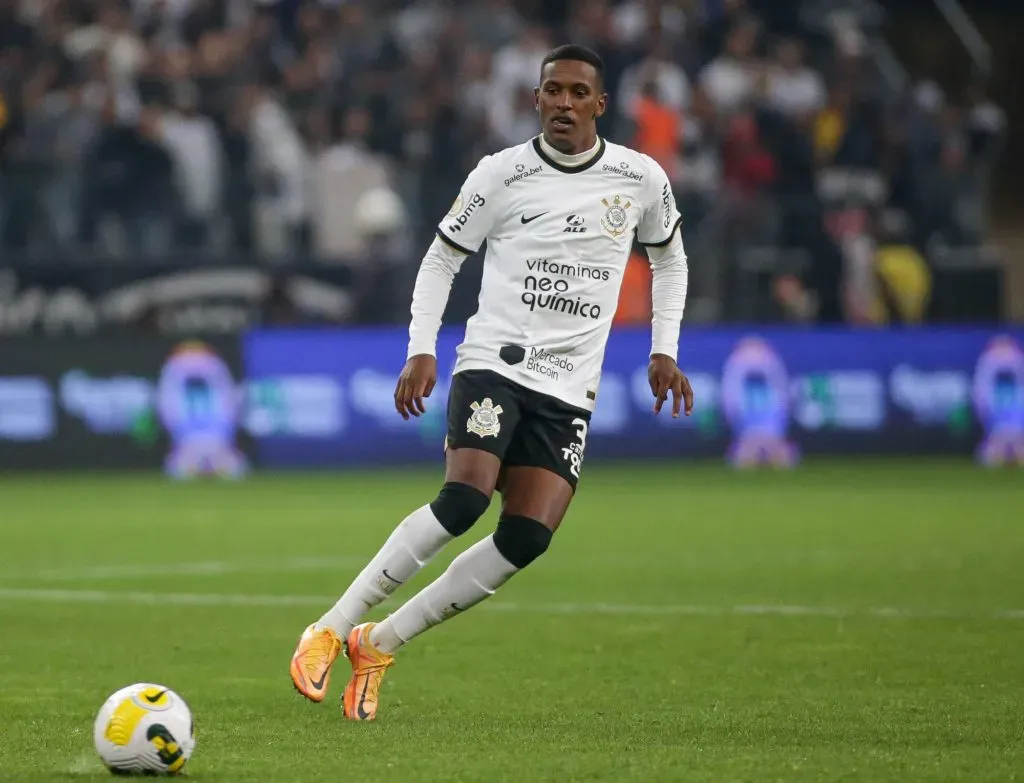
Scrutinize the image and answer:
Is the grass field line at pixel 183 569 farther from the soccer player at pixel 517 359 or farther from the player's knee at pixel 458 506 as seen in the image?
the player's knee at pixel 458 506

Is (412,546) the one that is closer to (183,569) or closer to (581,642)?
(581,642)

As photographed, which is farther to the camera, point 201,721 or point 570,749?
point 201,721

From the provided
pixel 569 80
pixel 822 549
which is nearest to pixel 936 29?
pixel 822 549

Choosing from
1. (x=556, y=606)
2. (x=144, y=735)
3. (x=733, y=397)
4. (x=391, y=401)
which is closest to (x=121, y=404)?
(x=391, y=401)

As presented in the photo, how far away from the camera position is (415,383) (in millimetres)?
6844

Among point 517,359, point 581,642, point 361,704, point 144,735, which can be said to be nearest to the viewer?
point 144,735

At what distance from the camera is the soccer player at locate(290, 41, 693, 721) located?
690 centimetres

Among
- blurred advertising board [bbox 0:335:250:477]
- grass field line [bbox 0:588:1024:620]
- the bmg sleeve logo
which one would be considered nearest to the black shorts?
grass field line [bbox 0:588:1024:620]

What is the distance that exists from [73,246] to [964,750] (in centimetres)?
1534

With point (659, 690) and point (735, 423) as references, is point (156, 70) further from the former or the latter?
point (659, 690)

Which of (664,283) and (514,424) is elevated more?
(664,283)

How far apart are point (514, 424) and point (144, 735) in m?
2.00

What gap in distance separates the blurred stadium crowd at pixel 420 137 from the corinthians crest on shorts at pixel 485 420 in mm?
13282

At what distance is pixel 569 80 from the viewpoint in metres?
7.06
